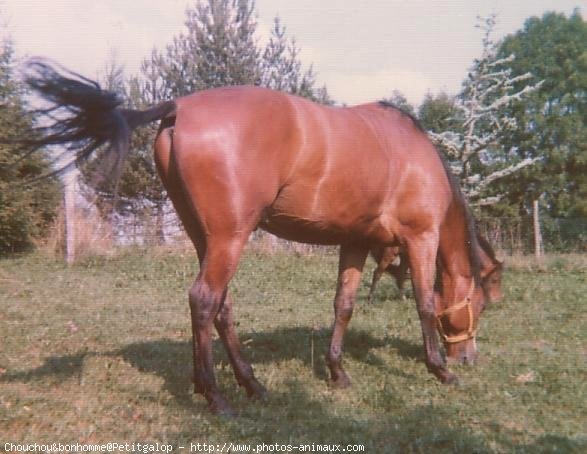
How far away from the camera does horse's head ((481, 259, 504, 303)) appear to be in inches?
237

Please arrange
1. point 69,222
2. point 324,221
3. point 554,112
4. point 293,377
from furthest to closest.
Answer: point 554,112
point 69,222
point 293,377
point 324,221

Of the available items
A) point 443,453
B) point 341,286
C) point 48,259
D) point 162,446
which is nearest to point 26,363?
point 162,446

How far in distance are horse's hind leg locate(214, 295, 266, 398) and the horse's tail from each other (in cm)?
140

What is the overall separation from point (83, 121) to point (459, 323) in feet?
12.8

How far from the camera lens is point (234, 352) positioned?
454cm

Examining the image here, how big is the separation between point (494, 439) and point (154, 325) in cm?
487

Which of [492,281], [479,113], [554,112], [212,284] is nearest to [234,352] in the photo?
[212,284]

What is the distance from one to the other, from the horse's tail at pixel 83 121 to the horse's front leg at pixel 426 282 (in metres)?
2.49

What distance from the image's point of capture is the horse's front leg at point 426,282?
199 inches

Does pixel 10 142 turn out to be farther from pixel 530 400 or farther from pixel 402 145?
pixel 530 400

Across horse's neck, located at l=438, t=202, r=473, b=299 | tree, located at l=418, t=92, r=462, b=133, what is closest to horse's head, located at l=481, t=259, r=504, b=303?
horse's neck, located at l=438, t=202, r=473, b=299

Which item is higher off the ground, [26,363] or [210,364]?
[210,364]

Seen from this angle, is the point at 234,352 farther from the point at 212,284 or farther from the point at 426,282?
the point at 426,282

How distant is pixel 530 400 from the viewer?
4.33 metres
